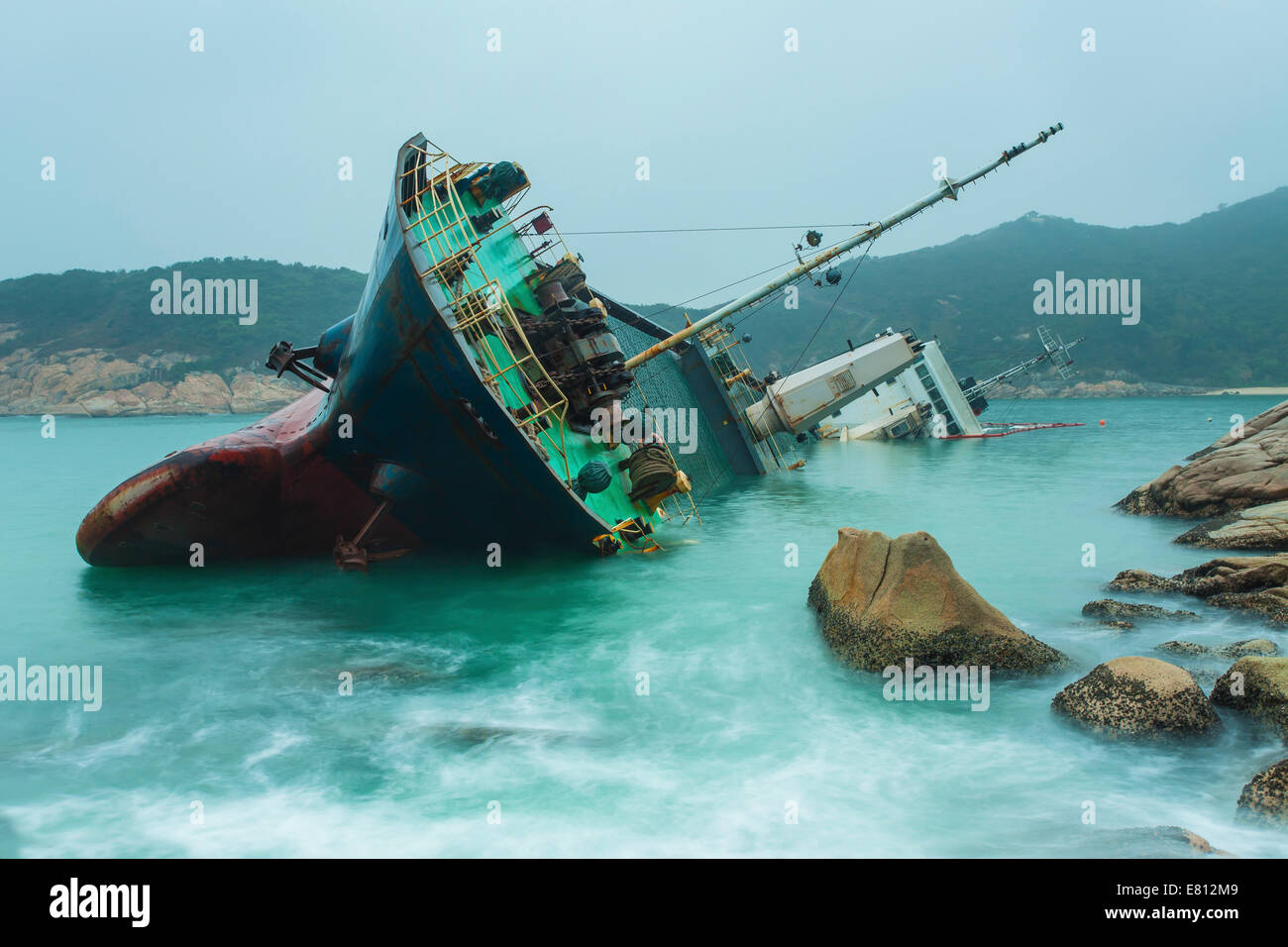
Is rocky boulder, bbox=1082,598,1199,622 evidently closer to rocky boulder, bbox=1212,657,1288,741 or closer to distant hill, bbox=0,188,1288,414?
rocky boulder, bbox=1212,657,1288,741

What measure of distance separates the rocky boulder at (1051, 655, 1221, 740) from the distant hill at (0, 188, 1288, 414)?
94.6 metres

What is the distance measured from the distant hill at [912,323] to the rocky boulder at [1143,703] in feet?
310

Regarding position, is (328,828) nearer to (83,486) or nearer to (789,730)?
(789,730)

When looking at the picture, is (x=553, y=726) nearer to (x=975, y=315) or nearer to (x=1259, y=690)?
(x=1259, y=690)

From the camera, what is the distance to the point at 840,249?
2452cm

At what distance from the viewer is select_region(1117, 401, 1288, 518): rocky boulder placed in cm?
1789

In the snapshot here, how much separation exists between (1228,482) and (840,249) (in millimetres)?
11517

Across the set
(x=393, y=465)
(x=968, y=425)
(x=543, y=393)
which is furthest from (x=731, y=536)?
(x=968, y=425)

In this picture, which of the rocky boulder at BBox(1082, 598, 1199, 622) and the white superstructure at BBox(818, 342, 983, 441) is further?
the white superstructure at BBox(818, 342, 983, 441)

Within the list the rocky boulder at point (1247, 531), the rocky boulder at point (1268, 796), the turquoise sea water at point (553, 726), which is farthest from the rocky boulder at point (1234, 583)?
the rocky boulder at point (1268, 796)

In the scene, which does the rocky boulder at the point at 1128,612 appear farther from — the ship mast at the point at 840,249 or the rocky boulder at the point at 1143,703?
the ship mast at the point at 840,249

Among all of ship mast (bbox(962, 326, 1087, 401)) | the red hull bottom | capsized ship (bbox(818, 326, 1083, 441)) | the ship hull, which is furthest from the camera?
capsized ship (bbox(818, 326, 1083, 441))

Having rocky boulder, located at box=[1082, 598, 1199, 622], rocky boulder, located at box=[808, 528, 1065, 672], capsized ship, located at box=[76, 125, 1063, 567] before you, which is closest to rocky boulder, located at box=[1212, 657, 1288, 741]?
rocky boulder, located at box=[808, 528, 1065, 672]
